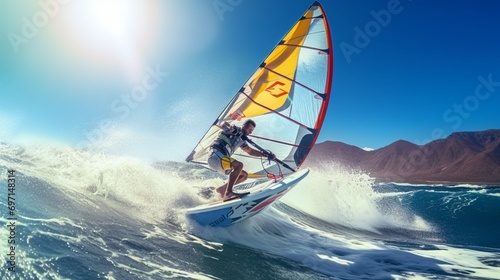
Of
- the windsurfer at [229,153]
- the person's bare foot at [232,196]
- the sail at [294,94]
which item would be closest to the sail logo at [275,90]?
the sail at [294,94]

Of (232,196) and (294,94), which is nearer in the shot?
(232,196)

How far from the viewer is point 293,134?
890 centimetres

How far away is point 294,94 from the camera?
8.84 meters

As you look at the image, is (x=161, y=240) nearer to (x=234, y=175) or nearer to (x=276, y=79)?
(x=234, y=175)

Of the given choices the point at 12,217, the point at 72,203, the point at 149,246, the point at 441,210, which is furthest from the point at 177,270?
the point at 441,210

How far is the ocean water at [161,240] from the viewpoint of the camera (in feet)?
11.7

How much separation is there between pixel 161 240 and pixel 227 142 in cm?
252

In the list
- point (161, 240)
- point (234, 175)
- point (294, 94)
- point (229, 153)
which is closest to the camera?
point (161, 240)

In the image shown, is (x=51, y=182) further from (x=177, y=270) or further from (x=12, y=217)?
(x=177, y=270)

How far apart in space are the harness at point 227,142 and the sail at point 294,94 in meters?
1.92

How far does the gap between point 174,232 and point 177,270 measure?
78.4 inches

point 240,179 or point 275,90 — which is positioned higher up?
point 275,90

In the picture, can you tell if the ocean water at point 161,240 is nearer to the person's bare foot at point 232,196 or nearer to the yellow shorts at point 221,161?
the person's bare foot at point 232,196

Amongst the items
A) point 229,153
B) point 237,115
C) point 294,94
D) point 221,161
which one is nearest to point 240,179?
point 229,153
